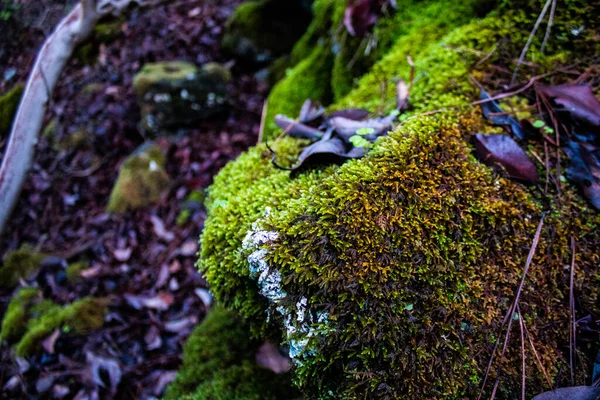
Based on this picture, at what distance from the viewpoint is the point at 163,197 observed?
16.2ft

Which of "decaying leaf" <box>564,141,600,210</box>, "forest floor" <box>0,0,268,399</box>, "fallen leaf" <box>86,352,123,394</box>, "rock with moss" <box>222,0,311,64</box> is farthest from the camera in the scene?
"rock with moss" <box>222,0,311,64</box>

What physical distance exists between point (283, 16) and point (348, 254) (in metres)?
6.46

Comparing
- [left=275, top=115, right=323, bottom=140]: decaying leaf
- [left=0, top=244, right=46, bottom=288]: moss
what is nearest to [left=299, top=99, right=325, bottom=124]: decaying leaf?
[left=275, top=115, right=323, bottom=140]: decaying leaf

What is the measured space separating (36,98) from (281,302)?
3.68m

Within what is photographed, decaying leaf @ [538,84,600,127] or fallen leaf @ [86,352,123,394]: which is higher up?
decaying leaf @ [538,84,600,127]

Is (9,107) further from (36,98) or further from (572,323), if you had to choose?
(572,323)

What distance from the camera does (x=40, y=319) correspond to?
362cm

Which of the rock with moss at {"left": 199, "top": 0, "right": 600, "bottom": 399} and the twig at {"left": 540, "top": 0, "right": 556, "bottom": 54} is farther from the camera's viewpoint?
the twig at {"left": 540, "top": 0, "right": 556, "bottom": 54}

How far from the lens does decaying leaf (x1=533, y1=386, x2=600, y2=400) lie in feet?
4.16

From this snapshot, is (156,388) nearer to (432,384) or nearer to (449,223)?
(432,384)

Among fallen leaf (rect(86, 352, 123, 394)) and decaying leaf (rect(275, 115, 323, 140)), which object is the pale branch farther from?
decaying leaf (rect(275, 115, 323, 140))

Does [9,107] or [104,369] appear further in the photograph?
[9,107]

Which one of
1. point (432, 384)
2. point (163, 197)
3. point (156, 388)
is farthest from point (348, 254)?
point (163, 197)

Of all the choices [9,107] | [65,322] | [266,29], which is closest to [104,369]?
[65,322]
